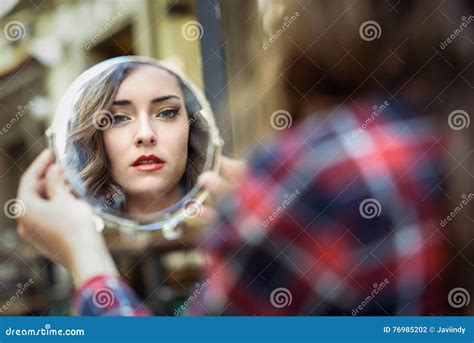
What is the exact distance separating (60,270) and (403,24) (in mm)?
2076

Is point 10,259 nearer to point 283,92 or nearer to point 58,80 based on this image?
point 58,80

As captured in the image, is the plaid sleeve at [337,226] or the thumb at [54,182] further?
the thumb at [54,182]

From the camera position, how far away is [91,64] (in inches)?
152

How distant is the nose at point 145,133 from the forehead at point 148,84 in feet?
0.42

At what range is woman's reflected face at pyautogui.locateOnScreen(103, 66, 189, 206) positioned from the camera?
381 centimetres

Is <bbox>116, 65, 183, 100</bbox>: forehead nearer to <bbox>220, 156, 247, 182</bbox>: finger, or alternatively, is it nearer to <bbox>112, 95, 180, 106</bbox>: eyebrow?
<bbox>112, 95, 180, 106</bbox>: eyebrow

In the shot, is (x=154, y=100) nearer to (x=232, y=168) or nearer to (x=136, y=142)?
(x=136, y=142)

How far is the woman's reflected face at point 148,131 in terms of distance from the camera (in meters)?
3.81
